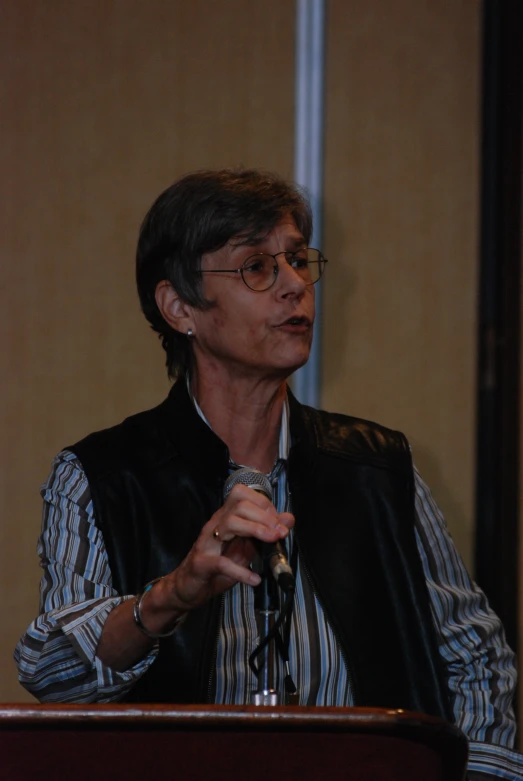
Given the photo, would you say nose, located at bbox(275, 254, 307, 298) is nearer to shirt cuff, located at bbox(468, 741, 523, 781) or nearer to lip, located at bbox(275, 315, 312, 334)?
lip, located at bbox(275, 315, 312, 334)

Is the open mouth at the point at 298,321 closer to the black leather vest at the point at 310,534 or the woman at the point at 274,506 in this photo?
the woman at the point at 274,506

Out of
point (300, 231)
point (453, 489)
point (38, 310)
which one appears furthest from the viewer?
point (453, 489)

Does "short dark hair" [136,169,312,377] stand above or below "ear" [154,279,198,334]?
above

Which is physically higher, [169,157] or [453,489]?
[169,157]

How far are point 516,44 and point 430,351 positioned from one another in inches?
32.4

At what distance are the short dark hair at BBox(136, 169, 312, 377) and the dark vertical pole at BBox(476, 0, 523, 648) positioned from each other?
85 centimetres

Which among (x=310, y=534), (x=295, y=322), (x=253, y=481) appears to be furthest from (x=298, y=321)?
(x=253, y=481)

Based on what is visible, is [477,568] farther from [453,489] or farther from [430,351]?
[430,351]

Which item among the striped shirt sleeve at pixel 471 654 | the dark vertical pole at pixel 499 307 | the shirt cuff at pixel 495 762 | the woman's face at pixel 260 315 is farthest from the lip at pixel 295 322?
the dark vertical pole at pixel 499 307

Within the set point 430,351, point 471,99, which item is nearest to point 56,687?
point 430,351

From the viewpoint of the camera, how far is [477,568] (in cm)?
262

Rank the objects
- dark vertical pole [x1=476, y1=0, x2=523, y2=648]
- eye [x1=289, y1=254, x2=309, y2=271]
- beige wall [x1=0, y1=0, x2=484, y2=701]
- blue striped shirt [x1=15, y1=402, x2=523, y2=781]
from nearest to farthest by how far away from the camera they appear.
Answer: blue striped shirt [x1=15, y1=402, x2=523, y2=781], eye [x1=289, y1=254, x2=309, y2=271], beige wall [x1=0, y1=0, x2=484, y2=701], dark vertical pole [x1=476, y1=0, x2=523, y2=648]

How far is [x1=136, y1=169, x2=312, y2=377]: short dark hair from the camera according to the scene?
184 centimetres

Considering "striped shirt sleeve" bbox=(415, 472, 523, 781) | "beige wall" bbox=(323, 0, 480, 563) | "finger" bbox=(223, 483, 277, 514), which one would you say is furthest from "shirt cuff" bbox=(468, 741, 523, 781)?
"beige wall" bbox=(323, 0, 480, 563)
